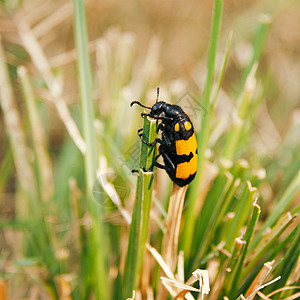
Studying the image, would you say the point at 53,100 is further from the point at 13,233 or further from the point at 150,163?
the point at 150,163

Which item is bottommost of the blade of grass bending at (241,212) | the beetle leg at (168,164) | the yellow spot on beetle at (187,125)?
the blade of grass bending at (241,212)

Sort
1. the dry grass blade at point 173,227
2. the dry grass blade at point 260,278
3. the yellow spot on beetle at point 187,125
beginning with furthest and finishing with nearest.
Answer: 1. the yellow spot on beetle at point 187,125
2. the dry grass blade at point 173,227
3. the dry grass blade at point 260,278

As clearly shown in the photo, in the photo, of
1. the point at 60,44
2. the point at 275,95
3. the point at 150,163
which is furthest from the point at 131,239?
the point at 60,44

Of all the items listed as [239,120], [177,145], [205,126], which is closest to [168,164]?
[177,145]

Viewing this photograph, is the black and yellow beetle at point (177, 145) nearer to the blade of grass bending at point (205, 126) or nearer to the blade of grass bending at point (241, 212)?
the blade of grass bending at point (205, 126)

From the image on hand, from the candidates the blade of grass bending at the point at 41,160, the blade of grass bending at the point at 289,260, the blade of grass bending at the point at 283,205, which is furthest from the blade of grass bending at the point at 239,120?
the blade of grass bending at the point at 41,160

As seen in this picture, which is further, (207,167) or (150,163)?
(207,167)

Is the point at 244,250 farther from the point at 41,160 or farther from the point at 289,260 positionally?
the point at 41,160
